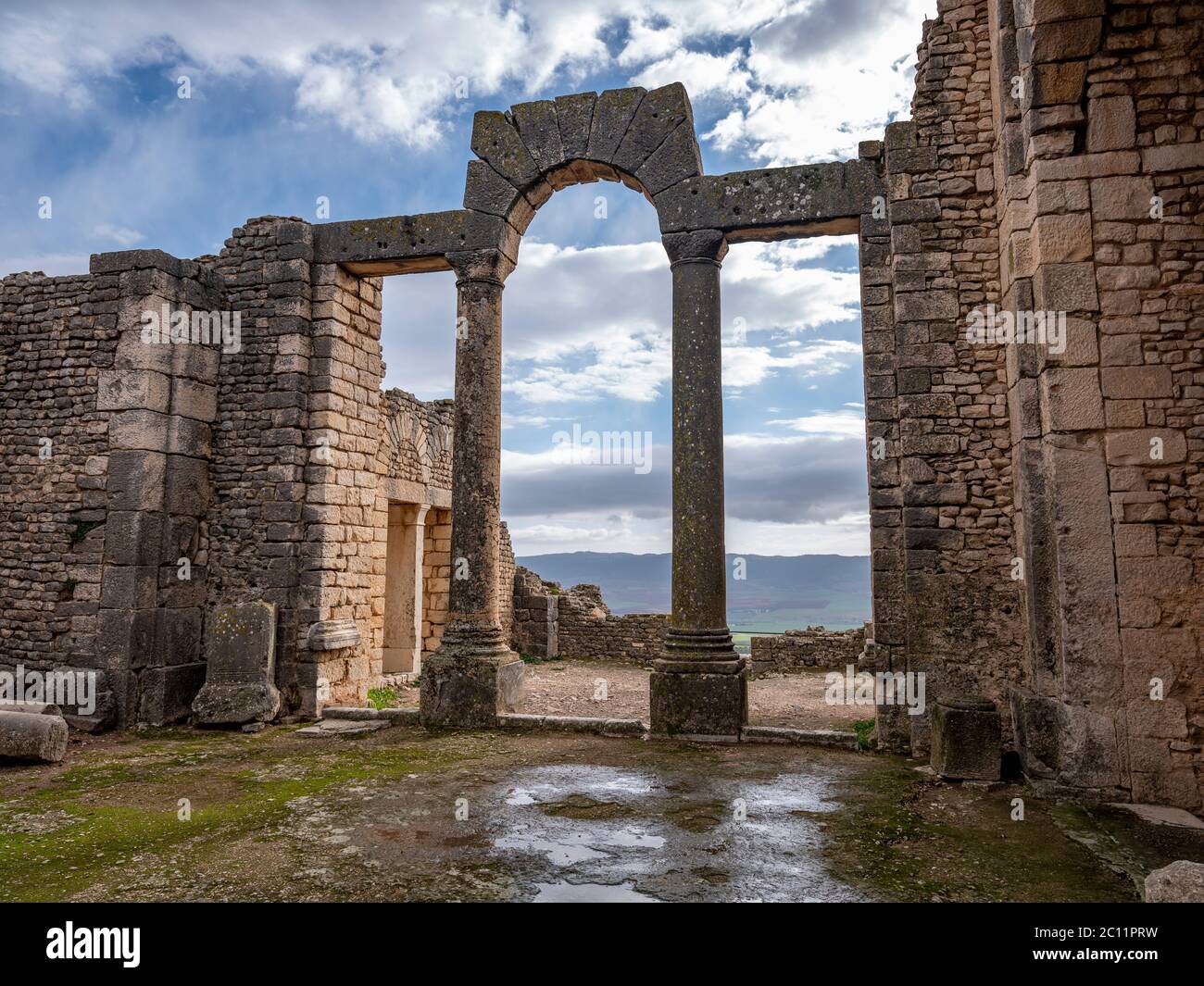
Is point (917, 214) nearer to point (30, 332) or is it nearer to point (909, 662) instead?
point (909, 662)

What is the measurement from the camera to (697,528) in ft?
22.8

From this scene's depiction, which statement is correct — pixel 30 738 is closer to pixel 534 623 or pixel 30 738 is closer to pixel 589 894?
pixel 589 894

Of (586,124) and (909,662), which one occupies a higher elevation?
(586,124)

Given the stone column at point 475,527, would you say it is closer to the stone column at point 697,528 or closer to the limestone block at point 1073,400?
the stone column at point 697,528

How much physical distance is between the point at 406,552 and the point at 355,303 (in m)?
4.13

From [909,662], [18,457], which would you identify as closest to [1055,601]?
[909,662]

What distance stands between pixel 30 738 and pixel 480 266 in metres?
5.51

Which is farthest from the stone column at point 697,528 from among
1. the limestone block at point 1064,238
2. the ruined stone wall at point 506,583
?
the ruined stone wall at point 506,583

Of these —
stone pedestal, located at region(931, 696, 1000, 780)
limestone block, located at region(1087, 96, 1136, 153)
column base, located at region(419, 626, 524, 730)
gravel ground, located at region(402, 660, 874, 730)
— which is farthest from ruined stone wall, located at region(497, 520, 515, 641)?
limestone block, located at region(1087, 96, 1136, 153)

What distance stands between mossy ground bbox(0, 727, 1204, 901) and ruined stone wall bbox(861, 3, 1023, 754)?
45.0 inches

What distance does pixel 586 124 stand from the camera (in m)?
7.52

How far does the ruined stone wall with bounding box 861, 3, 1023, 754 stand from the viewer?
5.93 meters

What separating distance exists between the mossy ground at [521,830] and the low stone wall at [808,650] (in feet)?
23.5
